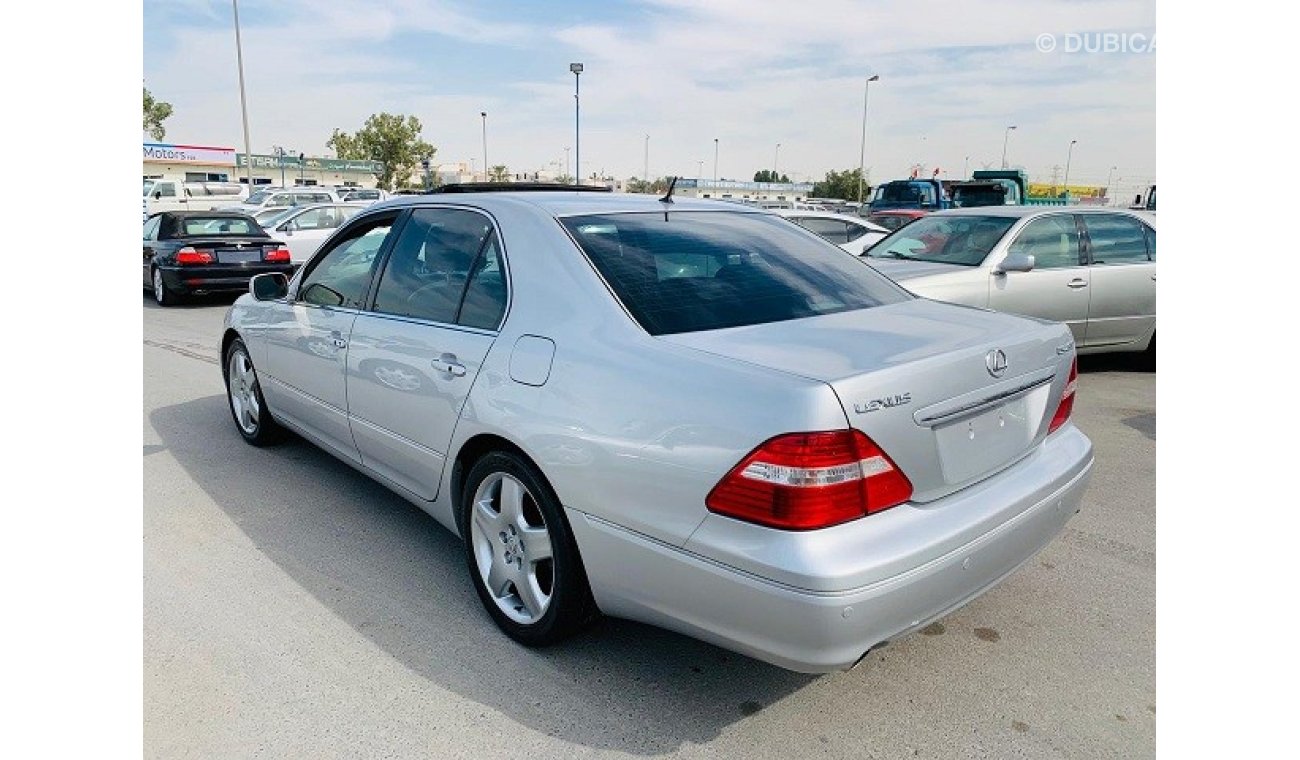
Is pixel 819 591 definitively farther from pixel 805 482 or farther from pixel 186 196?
pixel 186 196

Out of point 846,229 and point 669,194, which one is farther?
point 846,229

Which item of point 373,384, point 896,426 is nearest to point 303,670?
point 373,384

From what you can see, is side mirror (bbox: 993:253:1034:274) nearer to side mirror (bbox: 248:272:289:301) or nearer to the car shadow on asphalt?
the car shadow on asphalt

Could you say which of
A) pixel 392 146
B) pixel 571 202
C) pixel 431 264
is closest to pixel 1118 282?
pixel 571 202

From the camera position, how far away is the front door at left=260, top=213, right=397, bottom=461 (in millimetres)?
3947

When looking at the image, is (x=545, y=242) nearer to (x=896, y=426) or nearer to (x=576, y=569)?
(x=576, y=569)

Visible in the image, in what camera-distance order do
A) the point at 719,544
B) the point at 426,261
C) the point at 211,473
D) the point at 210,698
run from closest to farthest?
the point at 719,544
the point at 210,698
the point at 426,261
the point at 211,473

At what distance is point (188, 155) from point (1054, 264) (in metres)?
67.1

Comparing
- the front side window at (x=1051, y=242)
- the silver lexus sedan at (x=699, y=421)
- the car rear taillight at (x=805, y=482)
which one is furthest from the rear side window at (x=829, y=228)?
the car rear taillight at (x=805, y=482)

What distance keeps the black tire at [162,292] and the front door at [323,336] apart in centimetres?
906

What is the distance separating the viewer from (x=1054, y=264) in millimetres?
7355

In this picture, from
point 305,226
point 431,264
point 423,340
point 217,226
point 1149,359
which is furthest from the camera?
point 305,226

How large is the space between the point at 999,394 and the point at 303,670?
2.46 metres

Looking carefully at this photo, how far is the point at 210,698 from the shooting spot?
2680mm
